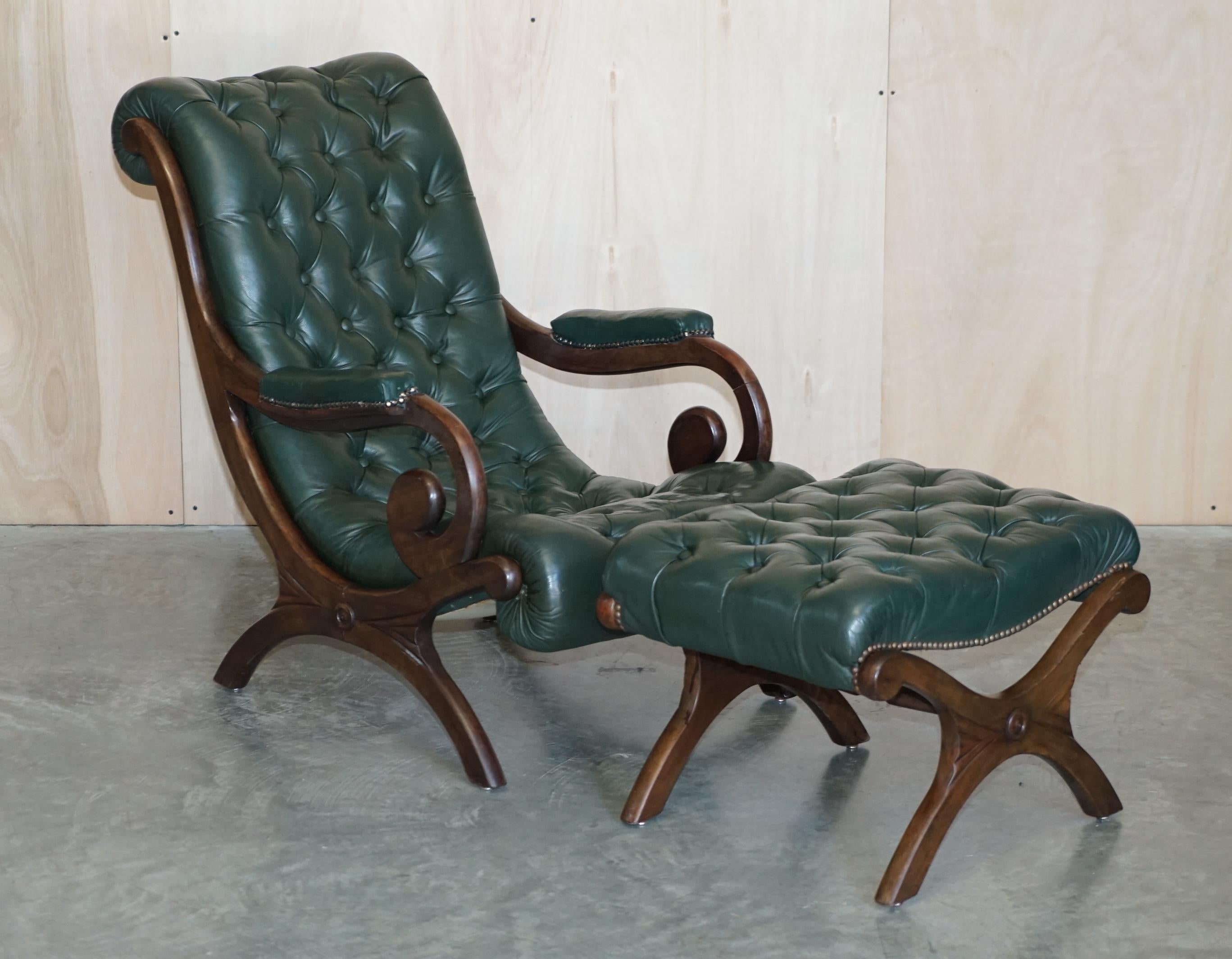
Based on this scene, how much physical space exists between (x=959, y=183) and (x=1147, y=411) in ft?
2.53

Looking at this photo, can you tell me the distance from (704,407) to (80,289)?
1.85 m

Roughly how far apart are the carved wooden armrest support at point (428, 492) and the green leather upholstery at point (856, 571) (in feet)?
0.78

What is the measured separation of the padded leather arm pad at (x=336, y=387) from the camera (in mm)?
1965

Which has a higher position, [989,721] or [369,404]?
[369,404]

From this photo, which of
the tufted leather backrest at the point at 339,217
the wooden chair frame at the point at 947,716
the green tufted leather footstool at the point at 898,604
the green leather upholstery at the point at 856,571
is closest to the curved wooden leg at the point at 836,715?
the wooden chair frame at the point at 947,716

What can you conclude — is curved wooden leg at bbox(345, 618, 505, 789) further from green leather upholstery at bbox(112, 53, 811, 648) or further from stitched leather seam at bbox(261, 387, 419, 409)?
stitched leather seam at bbox(261, 387, 419, 409)

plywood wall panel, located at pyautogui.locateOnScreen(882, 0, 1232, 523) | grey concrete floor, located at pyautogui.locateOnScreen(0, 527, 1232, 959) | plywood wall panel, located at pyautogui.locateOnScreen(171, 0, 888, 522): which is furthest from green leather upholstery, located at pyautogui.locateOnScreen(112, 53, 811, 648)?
plywood wall panel, located at pyautogui.locateOnScreen(882, 0, 1232, 523)

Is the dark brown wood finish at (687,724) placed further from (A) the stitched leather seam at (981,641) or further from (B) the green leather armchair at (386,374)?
(A) the stitched leather seam at (981,641)

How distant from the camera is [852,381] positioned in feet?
11.7

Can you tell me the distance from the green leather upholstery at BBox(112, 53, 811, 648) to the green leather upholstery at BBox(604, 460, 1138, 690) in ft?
0.60

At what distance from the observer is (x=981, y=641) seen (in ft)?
5.50

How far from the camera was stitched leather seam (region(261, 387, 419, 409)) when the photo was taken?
1.97 meters

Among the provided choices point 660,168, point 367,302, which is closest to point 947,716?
point 367,302

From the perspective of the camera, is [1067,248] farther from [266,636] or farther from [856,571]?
[266,636]
